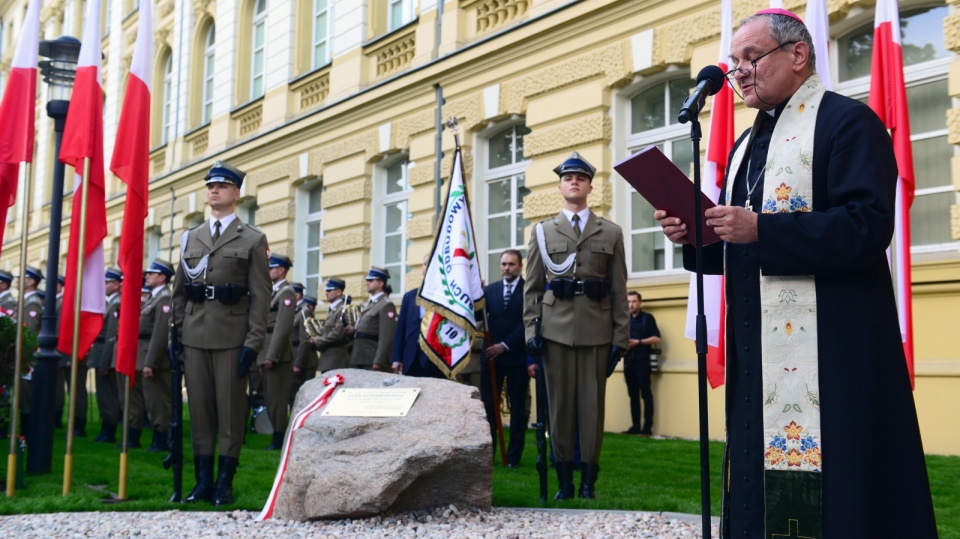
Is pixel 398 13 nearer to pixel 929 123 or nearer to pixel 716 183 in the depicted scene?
pixel 929 123

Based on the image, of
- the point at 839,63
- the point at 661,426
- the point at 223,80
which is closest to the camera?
the point at 839,63

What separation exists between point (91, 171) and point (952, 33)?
22.3ft

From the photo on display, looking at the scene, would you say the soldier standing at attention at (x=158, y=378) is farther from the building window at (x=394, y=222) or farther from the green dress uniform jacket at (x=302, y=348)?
the building window at (x=394, y=222)

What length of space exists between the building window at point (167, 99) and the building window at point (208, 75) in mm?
1847

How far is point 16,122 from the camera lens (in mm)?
7059

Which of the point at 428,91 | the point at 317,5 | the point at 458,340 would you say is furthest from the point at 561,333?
the point at 317,5

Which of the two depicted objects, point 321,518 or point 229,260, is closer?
point 321,518

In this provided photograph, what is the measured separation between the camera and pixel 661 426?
1020 centimetres

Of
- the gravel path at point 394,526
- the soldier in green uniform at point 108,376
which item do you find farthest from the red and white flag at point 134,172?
the soldier in green uniform at point 108,376

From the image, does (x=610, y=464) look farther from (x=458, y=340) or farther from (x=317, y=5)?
(x=317, y=5)

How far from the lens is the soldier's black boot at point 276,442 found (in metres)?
9.96

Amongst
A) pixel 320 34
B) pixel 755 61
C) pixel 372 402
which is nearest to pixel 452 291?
pixel 372 402

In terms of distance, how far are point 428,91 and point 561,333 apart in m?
8.37

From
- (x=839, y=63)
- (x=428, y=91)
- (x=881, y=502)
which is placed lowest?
(x=881, y=502)
